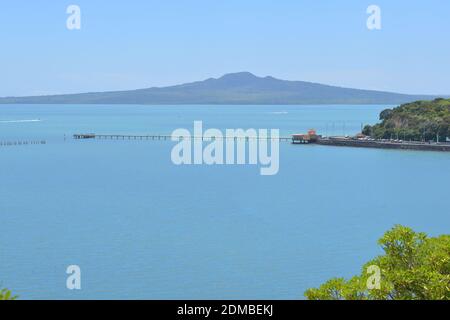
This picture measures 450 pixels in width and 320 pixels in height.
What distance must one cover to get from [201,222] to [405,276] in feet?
49.6

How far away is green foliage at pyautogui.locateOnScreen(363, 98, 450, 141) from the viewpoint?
47938 mm

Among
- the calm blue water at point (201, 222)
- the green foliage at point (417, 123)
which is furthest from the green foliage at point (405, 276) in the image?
the green foliage at point (417, 123)

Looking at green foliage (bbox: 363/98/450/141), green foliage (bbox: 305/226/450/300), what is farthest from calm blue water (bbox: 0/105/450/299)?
green foliage (bbox: 363/98/450/141)

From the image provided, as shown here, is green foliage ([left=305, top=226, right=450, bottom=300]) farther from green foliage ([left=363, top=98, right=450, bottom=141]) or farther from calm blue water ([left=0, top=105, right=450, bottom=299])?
green foliage ([left=363, top=98, right=450, bottom=141])

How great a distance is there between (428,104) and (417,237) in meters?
47.4

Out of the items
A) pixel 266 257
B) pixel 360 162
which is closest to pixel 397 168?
pixel 360 162

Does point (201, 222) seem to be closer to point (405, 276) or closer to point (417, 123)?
point (405, 276)

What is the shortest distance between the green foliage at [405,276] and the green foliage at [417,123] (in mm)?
41954

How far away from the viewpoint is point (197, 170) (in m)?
36.6

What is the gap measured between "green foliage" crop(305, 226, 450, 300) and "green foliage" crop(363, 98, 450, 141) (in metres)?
42.0

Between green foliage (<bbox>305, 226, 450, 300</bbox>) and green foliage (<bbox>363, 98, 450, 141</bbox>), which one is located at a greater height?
green foliage (<bbox>363, 98, 450, 141</bbox>)

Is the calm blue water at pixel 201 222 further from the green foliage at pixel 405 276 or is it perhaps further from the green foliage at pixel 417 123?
the green foliage at pixel 417 123

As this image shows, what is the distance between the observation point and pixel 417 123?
5016 cm

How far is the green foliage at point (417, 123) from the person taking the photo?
47.9 m
